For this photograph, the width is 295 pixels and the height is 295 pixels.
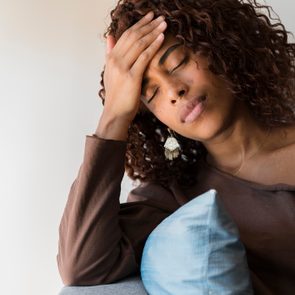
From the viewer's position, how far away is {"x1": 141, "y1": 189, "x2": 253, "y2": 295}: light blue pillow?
3.13ft

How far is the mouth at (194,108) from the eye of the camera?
45.8 inches

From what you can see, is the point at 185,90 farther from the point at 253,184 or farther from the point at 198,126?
the point at 253,184

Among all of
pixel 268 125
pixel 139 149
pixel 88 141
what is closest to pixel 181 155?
pixel 139 149

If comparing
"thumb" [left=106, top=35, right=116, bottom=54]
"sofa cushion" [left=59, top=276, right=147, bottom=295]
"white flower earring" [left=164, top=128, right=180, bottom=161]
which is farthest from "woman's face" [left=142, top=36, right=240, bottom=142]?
"sofa cushion" [left=59, top=276, right=147, bottom=295]

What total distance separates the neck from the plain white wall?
1.79 ft

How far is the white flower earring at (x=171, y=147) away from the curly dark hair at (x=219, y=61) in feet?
0.05

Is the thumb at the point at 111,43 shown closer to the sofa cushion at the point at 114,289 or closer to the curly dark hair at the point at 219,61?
the curly dark hair at the point at 219,61

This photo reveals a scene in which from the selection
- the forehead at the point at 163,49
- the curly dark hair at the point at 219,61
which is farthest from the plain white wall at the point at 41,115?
the forehead at the point at 163,49

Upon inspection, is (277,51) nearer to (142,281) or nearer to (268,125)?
(268,125)

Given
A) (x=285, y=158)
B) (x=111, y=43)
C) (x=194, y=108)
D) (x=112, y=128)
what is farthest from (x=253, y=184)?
(x=111, y=43)

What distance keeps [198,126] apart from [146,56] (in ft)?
0.64

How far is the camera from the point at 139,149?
56.7 inches

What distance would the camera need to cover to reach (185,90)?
116cm

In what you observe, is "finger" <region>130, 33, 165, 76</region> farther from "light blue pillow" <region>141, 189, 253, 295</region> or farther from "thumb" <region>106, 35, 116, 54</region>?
"light blue pillow" <region>141, 189, 253, 295</region>
